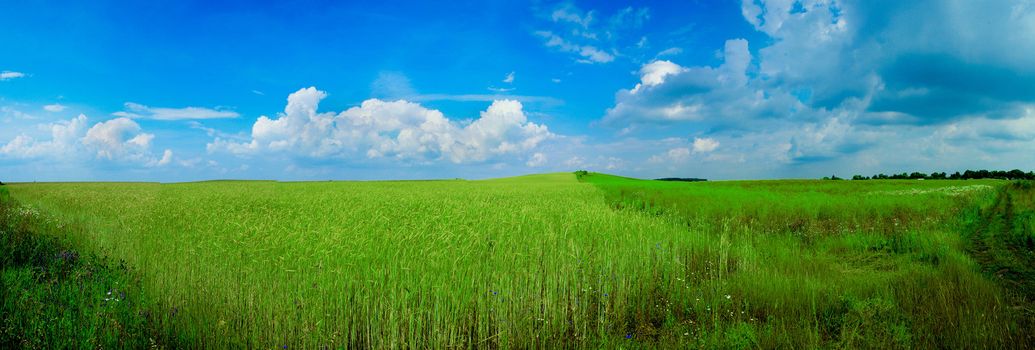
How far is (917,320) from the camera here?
4.88 m

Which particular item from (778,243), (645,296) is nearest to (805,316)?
(645,296)

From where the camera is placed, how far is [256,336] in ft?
15.2

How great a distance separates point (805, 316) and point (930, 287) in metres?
2.11

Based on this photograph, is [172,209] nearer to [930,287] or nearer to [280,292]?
[280,292]

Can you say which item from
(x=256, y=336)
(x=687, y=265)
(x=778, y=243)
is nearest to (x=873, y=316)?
(x=687, y=265)

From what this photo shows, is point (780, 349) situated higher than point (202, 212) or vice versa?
point (202, 212)

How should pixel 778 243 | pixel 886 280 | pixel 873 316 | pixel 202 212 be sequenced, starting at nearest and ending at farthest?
1. pixel 873 316
2. pixel 886 280
3. pixel 778 243
4. pixel 202 212

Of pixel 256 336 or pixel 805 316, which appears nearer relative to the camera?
pixel 256 336

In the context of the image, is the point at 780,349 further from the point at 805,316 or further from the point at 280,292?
the point at 280,292

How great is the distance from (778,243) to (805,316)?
17.3ft

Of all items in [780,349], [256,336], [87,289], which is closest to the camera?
[780,349]

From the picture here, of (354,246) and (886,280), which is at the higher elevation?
(354,246)

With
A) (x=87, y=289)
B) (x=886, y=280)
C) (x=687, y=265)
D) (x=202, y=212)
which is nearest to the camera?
(x=87, y=289)

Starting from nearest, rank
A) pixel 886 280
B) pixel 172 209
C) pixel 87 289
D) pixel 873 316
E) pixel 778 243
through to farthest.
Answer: pixel 873 316
pixel 87 289
pixel 886 280
pixel 778 243
pixel 172 209
